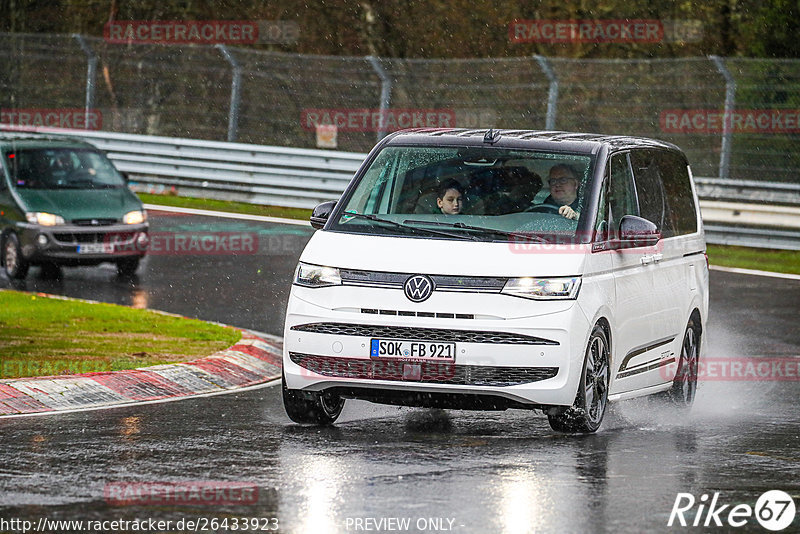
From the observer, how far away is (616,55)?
3603 cm

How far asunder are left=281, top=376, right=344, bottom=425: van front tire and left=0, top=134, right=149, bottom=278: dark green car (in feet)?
29.1

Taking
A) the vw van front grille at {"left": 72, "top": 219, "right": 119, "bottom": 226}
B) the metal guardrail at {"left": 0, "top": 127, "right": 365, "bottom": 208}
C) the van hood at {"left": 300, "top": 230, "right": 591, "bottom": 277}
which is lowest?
the metal guardrail at {"left": 0, "top": 127, "right": 365, "bottom": 208}

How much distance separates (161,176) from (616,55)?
502 inches

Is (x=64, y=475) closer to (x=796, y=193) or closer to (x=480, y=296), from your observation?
(x=480, y=296)

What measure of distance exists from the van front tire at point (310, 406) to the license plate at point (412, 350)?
0.55 meters

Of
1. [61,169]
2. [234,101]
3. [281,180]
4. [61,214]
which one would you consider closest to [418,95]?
[234,101]

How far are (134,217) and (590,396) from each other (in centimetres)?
1018

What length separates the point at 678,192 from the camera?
37.4 feet

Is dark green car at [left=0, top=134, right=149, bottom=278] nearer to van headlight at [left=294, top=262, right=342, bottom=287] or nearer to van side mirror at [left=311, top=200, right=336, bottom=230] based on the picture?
van side mirror at [left=311, top=200, right=336, bottom=230]

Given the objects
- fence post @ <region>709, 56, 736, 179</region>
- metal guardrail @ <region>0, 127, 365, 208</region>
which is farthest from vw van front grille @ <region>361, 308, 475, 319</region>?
metal guardrail @ <region>0, 127, 365, 208</region>

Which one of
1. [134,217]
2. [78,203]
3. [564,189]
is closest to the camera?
[564,189]

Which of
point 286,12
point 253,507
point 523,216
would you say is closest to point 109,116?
point 286,12

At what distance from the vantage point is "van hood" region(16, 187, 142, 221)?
1809 centimetres

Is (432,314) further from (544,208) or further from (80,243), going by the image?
(80,243)
